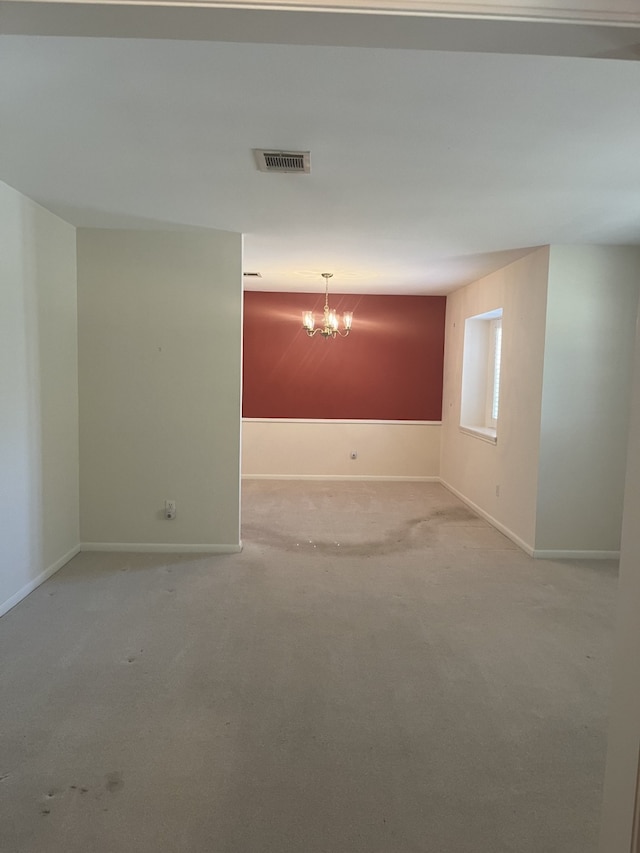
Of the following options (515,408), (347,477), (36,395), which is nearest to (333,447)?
(347,477)

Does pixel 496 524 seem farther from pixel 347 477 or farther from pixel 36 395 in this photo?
pixel 36 395

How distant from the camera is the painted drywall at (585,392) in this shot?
4188 mm

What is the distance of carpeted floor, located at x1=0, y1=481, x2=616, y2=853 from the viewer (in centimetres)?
171

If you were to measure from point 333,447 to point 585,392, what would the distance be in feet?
11.8

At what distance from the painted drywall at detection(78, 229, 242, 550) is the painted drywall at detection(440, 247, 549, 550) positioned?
2317 mm

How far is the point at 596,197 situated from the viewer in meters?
3.02

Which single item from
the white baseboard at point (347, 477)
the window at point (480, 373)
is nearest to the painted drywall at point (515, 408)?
the window at point (480, 373)

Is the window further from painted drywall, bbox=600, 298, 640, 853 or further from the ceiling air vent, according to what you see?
painted drywall, bbox=600, 298, 640, 853

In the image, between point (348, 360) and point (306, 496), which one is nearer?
point (306, 496)

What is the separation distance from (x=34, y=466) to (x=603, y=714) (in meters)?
3.35

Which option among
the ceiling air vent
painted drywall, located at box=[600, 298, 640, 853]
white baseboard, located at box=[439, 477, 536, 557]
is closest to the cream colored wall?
white baseboard, located at box=[439, 477, 536, 557]

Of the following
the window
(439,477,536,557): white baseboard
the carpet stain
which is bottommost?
the carpet stain

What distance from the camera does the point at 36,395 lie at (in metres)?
3.50

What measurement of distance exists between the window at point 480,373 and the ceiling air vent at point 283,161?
13.1 ft
